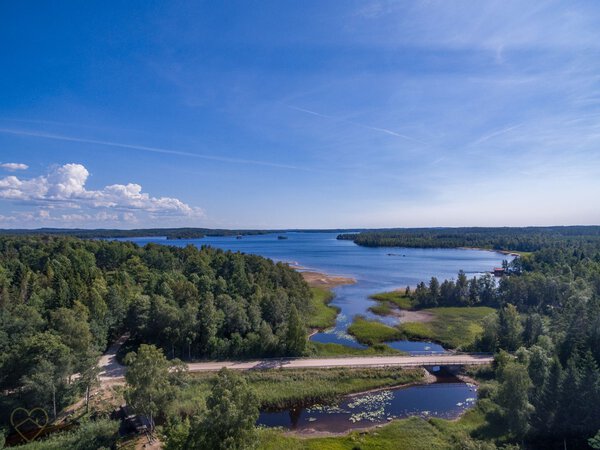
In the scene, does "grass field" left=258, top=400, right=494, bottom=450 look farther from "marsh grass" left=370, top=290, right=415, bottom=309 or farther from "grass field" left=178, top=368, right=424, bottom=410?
"marsh grass" left=370, top=290, right=415, bottom=309

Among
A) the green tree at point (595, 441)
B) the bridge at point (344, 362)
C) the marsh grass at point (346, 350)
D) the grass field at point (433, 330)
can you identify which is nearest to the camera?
the green tree at point (595, 441)

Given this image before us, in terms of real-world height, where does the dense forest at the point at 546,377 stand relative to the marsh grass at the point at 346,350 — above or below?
above

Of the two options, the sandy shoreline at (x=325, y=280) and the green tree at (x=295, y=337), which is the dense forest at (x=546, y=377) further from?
the sandy shoreline at (x=325, y=280)

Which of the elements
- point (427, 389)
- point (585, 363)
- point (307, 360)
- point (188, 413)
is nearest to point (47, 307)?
point (188, 413)

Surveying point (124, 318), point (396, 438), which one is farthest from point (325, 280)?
point (396, 438)

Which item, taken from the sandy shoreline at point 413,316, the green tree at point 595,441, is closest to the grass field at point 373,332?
the sandy shoreline at point 413,316

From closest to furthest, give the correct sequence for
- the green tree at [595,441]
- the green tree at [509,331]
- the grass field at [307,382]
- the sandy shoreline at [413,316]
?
the green tree at [595,441] → the grass field at [307,382] → the green tree at [509,331] → the sandy shoreline at [413,316]

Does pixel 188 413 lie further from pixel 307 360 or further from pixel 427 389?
pixel 427 389

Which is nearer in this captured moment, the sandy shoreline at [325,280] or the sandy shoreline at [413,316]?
the sandy shoreline at [413,316]

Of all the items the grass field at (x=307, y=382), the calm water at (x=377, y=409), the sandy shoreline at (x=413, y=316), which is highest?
the grass field at (x=307, y=382)
